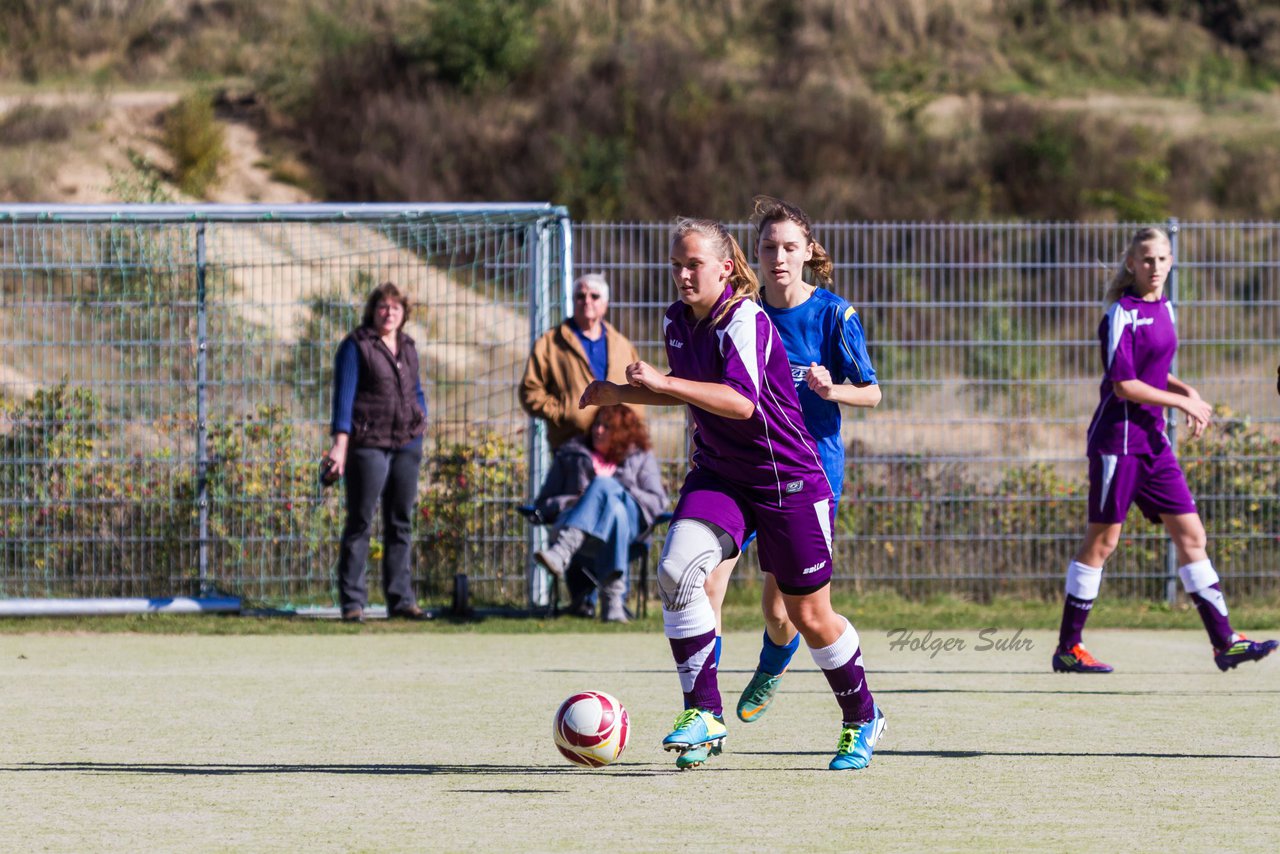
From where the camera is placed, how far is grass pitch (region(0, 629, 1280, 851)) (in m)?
4.66

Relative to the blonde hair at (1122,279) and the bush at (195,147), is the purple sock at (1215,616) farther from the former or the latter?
the bush at (195,147)

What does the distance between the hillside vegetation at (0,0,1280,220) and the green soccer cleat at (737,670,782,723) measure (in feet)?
72.3

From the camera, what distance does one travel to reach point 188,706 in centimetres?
736

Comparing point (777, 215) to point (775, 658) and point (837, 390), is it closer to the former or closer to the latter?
point (837, 390)

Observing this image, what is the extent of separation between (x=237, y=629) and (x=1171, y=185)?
25396mm

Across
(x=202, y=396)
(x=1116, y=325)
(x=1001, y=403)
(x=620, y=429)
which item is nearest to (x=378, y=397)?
(x=202, y=396)

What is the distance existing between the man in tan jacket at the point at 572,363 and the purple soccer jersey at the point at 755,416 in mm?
4872

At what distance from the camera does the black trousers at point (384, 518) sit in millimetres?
10445

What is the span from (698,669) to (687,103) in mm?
27060

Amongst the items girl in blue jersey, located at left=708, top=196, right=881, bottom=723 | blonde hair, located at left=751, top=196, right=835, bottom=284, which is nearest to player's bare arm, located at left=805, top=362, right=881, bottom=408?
girl in blue jersey, located at left=708, top=196, right=881, bottom=723

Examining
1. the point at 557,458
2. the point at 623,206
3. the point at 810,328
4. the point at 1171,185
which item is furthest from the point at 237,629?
the point at 1171,185

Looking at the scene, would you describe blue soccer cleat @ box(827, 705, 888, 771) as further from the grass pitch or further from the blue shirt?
the blue shirt

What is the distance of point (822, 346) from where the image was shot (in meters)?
6.14

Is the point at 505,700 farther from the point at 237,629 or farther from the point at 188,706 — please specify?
the point at 237,629
